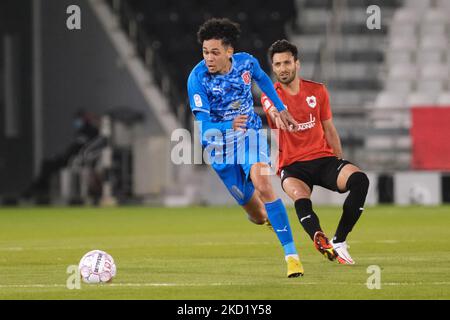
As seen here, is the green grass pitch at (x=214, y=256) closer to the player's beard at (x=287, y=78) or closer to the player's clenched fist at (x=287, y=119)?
the player's clenched fist at (x=287, y=119)

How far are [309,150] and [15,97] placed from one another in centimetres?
1723

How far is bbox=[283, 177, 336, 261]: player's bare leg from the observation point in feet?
30.8

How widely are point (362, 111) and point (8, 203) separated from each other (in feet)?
26.3

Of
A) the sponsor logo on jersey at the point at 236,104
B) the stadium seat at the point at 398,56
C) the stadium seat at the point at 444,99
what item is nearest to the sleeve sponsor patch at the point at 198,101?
the sponsor logo on jersey at the point at 236,104

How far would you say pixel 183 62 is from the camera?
85.5 feet

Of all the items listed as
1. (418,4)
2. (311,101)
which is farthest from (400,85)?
(311,101)

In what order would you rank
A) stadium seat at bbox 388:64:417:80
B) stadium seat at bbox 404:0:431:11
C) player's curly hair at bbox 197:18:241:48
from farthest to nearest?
stadium seat at bbox 404:0:431:11 → stadium seat at bbox 388:64:417:80 → player's curly hair at bbox 197:18:241:48

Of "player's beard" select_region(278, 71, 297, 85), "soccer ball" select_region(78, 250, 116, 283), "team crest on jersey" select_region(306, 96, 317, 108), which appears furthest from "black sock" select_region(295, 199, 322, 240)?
"soccer ball" select_region(78, 250, 116, 283)

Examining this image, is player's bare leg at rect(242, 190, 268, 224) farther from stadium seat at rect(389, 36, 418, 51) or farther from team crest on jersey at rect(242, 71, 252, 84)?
stadium seat at rect(389, 36, 418, 51)

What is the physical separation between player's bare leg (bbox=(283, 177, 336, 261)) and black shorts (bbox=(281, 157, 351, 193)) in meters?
0.06

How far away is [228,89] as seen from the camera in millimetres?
9633

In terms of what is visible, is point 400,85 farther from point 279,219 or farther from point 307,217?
point 279,219
